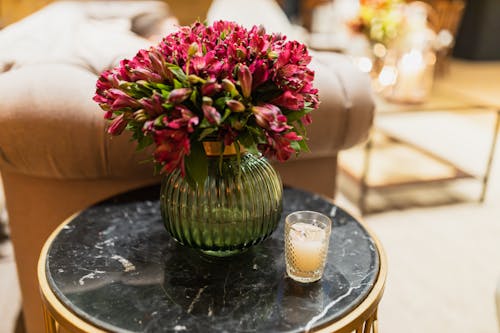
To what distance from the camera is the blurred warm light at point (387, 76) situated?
2800 millimetres

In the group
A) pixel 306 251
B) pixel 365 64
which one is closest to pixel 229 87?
pixel 306 251

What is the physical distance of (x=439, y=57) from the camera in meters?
5.67

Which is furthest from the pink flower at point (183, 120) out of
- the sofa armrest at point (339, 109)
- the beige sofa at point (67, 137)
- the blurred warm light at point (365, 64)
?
the blurred warm light at point (365, 64)

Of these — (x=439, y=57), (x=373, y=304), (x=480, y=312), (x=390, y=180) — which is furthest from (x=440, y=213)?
(x=439, y=57)

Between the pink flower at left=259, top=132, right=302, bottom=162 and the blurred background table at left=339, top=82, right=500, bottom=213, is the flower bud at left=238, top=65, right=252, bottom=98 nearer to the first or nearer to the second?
the pink flower at left=259, top=132, right=302, bottom=162

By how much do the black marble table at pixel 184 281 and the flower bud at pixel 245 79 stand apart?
0.36 metres

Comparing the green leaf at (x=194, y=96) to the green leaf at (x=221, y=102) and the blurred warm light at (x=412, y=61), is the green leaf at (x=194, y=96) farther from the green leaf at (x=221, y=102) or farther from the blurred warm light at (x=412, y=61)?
the blurred warm light at (x=412, y=61)

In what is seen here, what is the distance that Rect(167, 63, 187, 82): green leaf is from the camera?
796mm

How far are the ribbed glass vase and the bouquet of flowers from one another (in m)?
0.07

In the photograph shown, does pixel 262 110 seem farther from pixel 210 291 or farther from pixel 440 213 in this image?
pixel 440 213

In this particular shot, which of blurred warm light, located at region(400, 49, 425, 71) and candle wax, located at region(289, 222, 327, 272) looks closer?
candle wax, located at region(289, 222, 327, 272)

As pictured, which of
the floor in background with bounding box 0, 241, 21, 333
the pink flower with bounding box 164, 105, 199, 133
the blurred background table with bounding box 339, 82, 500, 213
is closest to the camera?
the pink flower with bounding box 164, 105, 199, 133

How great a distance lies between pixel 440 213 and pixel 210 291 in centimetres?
189

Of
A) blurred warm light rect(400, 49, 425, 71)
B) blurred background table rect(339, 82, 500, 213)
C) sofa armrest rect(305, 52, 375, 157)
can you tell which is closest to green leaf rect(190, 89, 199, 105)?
sofa armrest rect(305, 52, 375, 157)
